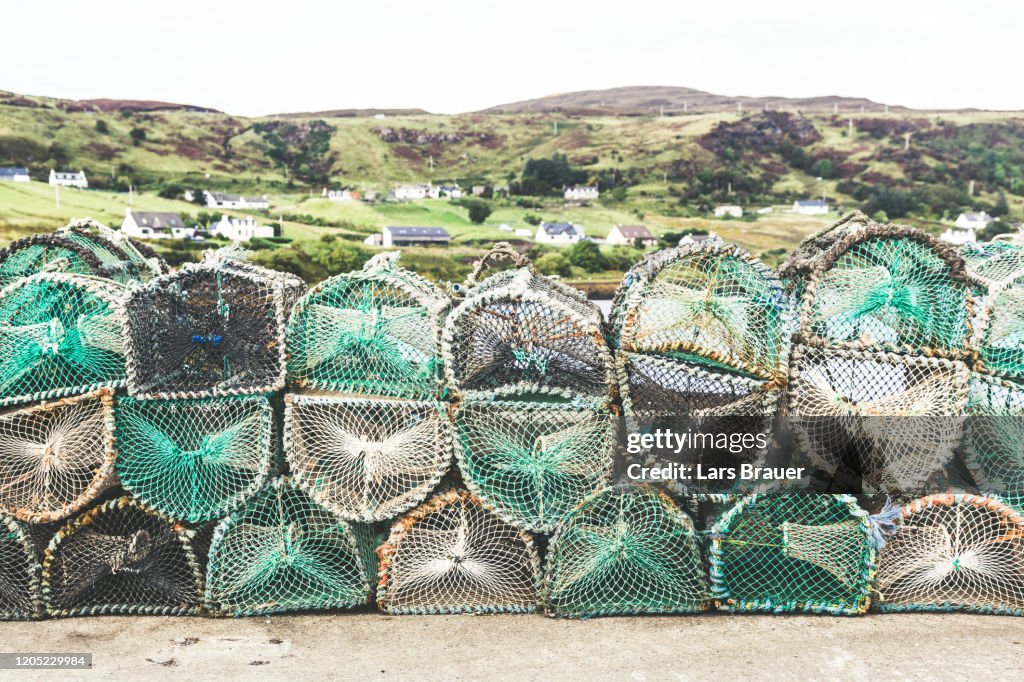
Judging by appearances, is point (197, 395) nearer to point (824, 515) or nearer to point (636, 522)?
point (636, 522)

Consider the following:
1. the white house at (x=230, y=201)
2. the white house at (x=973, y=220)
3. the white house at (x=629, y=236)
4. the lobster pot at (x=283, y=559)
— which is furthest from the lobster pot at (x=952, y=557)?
the white house at (x=973, y=220)

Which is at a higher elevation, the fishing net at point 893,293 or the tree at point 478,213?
the fishing net at point 893,293

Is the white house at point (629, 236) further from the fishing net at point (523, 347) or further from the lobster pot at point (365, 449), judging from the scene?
the lobster pot at point (365, 449)

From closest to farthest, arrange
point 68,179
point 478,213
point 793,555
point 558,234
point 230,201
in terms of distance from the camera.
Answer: point 793,555
point 558,234
point 68,179
point 230,201
point 478,213

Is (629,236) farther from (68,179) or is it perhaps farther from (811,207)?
(68,179)

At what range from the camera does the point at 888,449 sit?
455 cm

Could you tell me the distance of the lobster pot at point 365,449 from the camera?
448 cm

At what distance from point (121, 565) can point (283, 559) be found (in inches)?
31.4

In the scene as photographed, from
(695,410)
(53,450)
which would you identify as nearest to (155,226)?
(53,450)

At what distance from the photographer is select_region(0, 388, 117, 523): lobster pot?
446cm

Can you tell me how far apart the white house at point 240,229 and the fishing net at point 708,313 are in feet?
195

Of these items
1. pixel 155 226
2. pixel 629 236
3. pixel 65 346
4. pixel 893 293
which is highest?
pixel 893 293

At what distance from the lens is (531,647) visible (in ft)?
13.5

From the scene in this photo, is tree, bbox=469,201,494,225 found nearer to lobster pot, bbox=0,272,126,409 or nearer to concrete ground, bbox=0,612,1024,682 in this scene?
lobster pot, bbox=0,272,126,409
